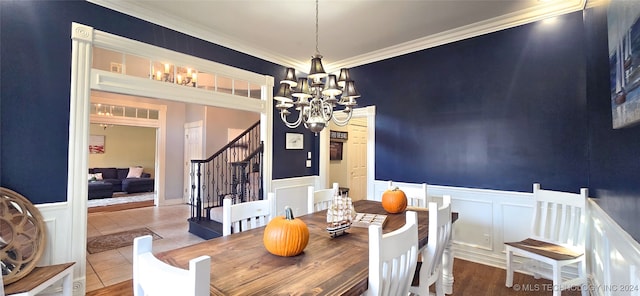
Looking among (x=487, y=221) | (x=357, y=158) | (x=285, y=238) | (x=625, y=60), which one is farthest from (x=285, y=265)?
(x=357, y=158)

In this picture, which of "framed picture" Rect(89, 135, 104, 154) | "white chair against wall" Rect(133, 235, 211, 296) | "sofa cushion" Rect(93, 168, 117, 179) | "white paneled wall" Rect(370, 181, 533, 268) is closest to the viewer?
"white chair against wall" Rect(133, 235, 211, 296)

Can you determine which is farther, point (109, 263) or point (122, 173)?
point (122, 173)

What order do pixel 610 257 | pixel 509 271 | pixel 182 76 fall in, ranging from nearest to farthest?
pixel 610 257, pixel 509 271, pixel 182 76

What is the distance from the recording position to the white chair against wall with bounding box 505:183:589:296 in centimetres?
212

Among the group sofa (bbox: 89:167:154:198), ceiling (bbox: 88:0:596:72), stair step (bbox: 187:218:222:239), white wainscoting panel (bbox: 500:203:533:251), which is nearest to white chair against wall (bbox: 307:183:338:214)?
stair step (bbox: 187:218:222:239)

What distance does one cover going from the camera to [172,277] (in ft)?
2.46

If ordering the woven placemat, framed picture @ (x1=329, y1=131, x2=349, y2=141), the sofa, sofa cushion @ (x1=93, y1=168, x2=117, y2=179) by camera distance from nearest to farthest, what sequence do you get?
the woven placemat, framed picture @ (x1=329, y1=131, x2=349, y2=141), the sofa, sofa cushion @ (x1=93, y1=168, x2=117, y2=179)

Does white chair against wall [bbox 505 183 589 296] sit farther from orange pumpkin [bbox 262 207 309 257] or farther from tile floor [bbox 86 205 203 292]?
tile floor [bbox 86 205 203 292]

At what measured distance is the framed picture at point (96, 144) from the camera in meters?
9.05

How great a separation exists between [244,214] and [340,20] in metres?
2.43

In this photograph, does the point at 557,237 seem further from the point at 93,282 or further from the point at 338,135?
the point at 93,282

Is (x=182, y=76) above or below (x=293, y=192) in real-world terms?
above

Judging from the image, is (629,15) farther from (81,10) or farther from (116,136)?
(116,136)

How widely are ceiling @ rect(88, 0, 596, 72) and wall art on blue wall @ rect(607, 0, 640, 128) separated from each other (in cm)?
162
